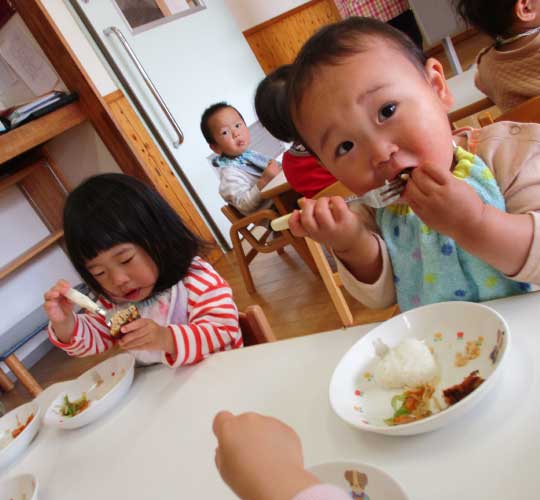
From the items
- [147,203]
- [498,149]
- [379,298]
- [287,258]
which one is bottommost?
[287,258]

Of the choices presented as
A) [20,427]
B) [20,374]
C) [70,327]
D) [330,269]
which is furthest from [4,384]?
[330,269]

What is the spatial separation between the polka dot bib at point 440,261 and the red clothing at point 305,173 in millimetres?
1120

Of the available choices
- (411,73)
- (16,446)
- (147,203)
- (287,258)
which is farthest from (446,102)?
(287,258)

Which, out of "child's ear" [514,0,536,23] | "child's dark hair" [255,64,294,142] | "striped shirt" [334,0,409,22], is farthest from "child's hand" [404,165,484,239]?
"striped shirt" [334,0,409,22]

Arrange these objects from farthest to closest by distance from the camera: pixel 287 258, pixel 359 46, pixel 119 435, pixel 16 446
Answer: pixel 287 258
pixel 16 446
pixel 119 435
pixel 359 46

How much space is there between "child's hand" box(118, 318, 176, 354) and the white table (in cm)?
6

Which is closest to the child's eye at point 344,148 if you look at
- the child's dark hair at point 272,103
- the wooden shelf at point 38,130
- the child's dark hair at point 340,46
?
the child's dark hair at point 340,46

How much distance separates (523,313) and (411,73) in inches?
15.4

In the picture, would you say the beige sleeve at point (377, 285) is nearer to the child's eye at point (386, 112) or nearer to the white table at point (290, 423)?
the white table at point (290, 423)

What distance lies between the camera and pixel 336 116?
0.72 meters

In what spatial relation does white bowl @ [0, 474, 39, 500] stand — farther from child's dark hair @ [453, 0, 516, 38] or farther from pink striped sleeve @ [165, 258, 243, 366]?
child's dark hair @ [453, 0, 516, 38]

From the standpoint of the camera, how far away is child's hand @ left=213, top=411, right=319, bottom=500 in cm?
38

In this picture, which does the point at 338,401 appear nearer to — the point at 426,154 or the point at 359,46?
the point at 426,154

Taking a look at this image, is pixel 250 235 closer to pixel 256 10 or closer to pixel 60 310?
pixel 60 310
